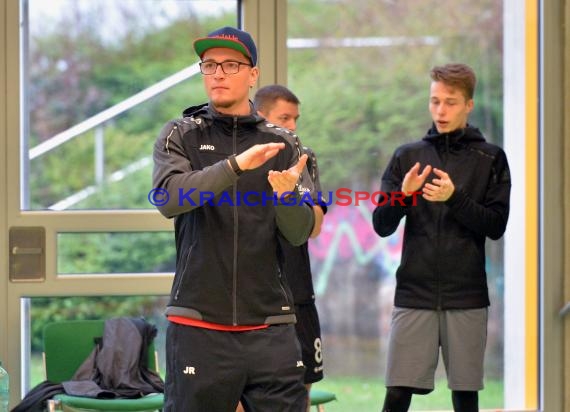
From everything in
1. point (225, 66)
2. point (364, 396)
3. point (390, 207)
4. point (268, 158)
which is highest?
point (225, 66)

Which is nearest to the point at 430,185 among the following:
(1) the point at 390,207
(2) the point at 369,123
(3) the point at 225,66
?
(1) the point at 390,207

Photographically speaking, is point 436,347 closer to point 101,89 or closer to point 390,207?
point 390,207

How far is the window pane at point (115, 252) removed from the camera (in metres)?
4.86

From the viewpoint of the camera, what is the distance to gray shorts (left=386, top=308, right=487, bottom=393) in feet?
13.3

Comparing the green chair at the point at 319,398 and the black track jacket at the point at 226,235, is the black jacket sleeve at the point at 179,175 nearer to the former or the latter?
the black track jacket at the point at 226,235

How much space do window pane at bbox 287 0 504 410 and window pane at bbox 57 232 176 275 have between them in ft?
→ 2.72

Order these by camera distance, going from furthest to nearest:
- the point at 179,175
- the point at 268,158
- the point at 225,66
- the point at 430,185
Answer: the point at 430,185, the point at 225,66, the point at 179,175, the point at 268,158

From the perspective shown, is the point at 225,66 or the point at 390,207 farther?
the point at 390,207

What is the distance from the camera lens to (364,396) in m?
5.23

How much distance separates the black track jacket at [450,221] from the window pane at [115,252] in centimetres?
132

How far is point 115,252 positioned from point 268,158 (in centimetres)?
226

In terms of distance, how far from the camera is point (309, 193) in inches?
123

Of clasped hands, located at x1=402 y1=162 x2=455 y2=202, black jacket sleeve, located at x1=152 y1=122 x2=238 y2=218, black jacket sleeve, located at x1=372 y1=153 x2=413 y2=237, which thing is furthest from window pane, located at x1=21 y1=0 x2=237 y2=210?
black jacket sleeve, located at x1=152 y1=122 x2=238 y2=218

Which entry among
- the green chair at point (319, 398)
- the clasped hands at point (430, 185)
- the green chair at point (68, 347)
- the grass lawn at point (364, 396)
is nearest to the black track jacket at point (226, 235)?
the clasped hands at point (430, 185)
